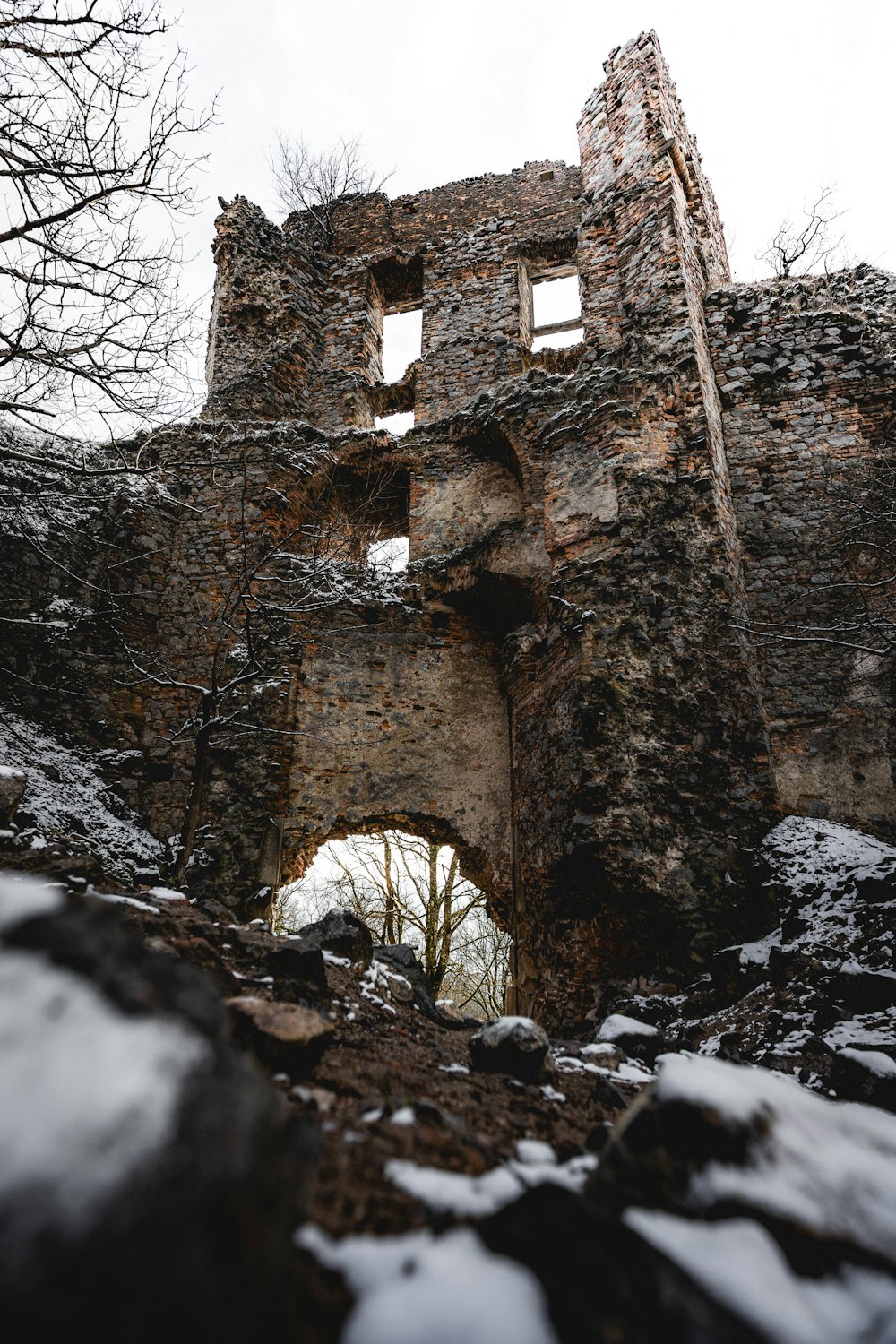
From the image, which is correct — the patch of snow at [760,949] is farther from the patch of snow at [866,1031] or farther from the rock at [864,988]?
the patch of snow at [866,1031]

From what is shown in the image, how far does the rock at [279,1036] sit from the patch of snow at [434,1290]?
2.68ft

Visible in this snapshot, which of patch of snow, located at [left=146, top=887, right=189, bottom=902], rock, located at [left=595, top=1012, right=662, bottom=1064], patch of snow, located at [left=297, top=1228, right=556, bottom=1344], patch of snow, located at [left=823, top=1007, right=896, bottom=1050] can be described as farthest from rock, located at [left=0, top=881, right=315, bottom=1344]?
patch of snow, located at [left=823, top=1007, right=896, bottom=1050]

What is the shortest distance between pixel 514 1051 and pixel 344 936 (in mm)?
1725

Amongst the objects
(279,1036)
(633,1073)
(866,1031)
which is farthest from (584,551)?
(279,1036)

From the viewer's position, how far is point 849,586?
6090 millimetres

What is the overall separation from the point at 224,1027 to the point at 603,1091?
6.85ft

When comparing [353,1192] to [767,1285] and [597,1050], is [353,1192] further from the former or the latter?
[597,1050]

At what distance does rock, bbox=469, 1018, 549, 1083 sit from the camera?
8.36 feet

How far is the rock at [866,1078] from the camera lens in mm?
2656

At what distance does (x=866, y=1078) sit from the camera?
2.76 m

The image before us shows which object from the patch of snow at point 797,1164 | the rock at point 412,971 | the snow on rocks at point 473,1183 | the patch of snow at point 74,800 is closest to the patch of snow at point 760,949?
the rock at point 412,971

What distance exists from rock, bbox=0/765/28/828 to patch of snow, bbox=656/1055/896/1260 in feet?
11.1

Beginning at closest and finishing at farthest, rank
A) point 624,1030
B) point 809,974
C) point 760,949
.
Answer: point 624,1030 < point 809,974 < point 760,949

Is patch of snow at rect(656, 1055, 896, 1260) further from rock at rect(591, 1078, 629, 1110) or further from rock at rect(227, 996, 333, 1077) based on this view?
rock at rect(591, 1078, 629, 1110)
